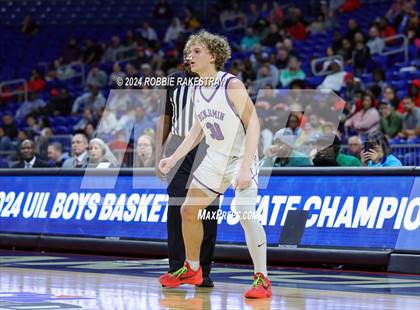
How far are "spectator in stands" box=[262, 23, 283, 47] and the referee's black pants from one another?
51.4 feet

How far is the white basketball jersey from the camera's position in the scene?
8492 millimetres

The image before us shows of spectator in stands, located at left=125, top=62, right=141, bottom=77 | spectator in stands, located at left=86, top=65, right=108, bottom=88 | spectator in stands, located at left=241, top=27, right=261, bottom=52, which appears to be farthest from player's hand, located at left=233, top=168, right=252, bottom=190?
spectator in stands, located at left=86, top=65, right=108, bottom=88

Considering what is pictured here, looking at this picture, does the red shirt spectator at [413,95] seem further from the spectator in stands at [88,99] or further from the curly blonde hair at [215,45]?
the curly blonde hair at [215,45]

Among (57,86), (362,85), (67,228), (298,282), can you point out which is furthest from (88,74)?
(298,282)

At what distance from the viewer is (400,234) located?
10.6 metres

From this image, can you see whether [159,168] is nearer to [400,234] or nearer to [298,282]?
[298,282]

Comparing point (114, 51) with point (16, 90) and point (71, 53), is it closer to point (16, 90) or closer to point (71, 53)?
point (71, 53)

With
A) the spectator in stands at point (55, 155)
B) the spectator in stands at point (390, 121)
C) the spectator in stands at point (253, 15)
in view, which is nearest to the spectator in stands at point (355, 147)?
the spectator in stands at point (390, 121)

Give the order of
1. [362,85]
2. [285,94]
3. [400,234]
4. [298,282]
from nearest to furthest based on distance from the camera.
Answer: [298,282], [400,234], [285,94], [362,85]

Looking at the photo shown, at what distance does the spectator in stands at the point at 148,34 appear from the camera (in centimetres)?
2858

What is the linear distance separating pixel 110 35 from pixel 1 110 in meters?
4.89

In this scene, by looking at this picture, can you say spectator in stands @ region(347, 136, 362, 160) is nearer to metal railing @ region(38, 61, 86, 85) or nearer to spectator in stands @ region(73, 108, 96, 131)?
A: spectator in stands @ region(73, 108, 96, 131)

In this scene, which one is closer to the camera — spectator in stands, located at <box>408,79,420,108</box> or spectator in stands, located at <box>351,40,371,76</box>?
spectator in stands, located at <box>408,79,420,108</box>

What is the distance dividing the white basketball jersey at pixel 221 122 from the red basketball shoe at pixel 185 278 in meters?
1.15
